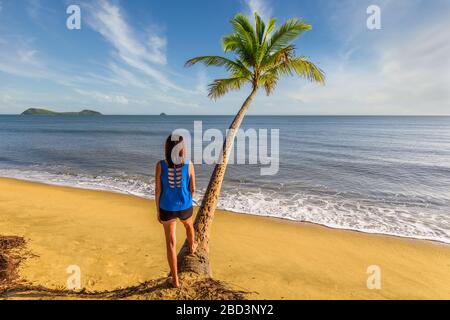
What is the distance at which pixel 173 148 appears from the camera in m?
3.81

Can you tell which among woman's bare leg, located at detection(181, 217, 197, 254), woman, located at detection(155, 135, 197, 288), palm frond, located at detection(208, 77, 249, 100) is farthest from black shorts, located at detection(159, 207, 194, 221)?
palm frond, located at detection(208, 77, 249, 100)

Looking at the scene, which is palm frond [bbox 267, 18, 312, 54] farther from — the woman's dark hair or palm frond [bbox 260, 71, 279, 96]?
the woman's dark hair

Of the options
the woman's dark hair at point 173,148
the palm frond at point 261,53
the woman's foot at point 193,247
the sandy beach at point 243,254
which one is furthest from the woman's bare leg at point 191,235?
the palm frond at point 261,53

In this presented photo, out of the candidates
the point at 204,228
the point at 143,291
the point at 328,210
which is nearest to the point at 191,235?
the point at 204,228

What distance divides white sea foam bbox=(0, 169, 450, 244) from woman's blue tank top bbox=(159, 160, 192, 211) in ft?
26.5

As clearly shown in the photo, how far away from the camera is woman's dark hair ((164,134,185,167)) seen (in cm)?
378

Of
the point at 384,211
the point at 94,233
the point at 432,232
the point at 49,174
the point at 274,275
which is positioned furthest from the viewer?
the point at 49,174

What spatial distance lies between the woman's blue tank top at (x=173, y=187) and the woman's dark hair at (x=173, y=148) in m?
0.12

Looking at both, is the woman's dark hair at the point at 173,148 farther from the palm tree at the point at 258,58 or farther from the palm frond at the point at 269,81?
the palm frond at the point at 269,81

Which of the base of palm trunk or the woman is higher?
the woman

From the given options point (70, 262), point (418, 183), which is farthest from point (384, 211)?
point (70, 262)

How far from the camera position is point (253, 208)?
40.4ft
